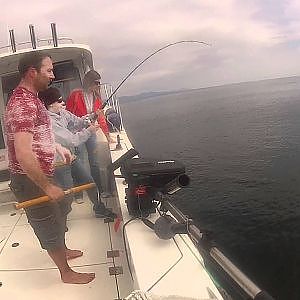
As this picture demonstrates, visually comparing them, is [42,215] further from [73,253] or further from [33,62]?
[33,62]

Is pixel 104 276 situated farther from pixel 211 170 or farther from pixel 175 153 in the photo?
pixel 175 153

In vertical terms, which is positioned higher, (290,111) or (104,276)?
(104,276)

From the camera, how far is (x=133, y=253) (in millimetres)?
2166

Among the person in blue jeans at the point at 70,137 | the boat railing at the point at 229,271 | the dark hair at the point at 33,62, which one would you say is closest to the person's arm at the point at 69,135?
the person in blue jeans at the point at 70,137

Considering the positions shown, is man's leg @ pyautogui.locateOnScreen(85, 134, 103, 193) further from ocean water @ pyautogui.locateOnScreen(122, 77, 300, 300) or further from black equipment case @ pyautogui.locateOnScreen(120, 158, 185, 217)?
ocean water @ pyautogui.locateOnScreen(122, 77, 300, 300)

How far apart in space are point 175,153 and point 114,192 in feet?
163

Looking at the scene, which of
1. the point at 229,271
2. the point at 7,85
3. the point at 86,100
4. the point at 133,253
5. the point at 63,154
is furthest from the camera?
the point at 7,85

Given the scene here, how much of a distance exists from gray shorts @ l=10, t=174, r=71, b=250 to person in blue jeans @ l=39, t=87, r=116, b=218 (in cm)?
53

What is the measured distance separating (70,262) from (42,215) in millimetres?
831

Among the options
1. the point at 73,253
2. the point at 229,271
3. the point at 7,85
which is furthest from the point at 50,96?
the point at 7,85

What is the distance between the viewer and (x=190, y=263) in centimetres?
200

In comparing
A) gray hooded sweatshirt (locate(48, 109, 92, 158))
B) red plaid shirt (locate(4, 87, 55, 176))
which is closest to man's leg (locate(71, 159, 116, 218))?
gray hooded sweatshirt (locate(48, 109, 92, 158))

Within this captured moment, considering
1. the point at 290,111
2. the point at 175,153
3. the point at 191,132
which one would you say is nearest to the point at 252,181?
the point at 175,153

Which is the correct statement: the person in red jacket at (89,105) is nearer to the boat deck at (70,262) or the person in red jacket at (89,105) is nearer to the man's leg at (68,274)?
the boat deck at (70,262)
